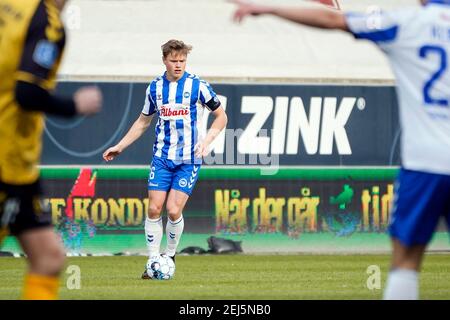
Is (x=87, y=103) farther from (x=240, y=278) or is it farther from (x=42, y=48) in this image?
(x=240, y=278)

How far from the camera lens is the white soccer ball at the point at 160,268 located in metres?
13.6

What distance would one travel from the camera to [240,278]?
13.9m

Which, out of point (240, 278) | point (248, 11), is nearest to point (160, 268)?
point (240, 278)

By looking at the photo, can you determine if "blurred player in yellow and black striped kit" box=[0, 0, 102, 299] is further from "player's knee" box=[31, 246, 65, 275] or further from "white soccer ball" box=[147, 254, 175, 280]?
"white soccer ball" box=[147, 254, 175, 280]

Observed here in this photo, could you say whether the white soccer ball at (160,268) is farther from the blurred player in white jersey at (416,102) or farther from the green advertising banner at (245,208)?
the blurred player in white jersey at (416,102)

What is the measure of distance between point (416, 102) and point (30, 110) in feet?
7.22

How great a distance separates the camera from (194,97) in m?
14.7

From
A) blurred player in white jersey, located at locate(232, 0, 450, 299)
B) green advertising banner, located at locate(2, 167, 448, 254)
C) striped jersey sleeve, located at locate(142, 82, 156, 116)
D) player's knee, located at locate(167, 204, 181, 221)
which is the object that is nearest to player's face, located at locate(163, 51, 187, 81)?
striped jersey sleeve, located at locate(142, 82, 156, 116)

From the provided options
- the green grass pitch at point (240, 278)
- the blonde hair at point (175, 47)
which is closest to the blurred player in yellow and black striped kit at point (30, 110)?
the green grass pitch at point (240, 278)

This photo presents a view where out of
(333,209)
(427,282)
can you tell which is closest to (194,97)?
(427,282)

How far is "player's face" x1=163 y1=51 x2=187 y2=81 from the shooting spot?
14.3 metres

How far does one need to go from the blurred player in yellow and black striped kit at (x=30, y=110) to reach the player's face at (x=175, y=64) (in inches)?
282

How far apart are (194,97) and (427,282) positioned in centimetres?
345
